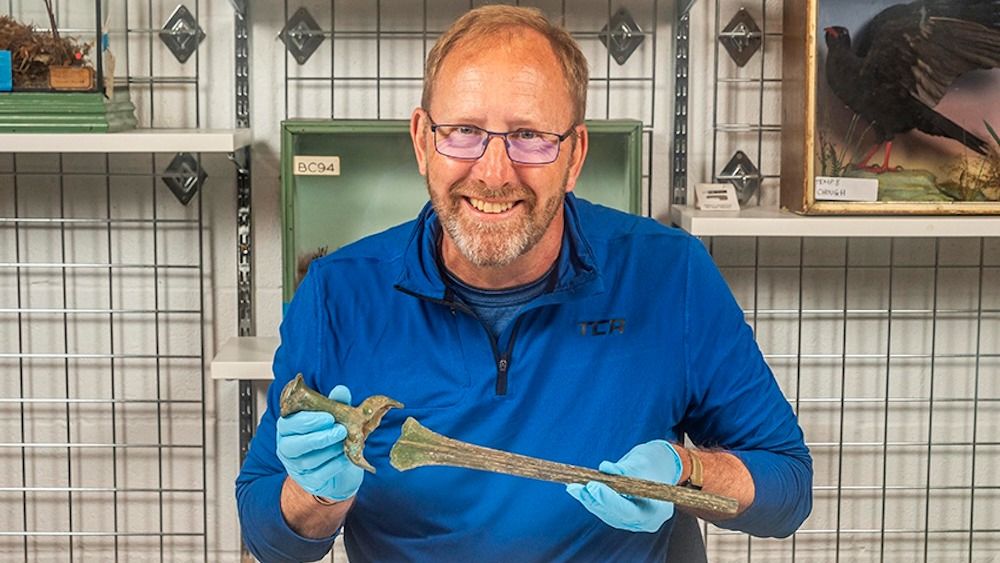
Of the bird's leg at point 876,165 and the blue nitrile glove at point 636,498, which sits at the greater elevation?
the bird's leg at point 876,165

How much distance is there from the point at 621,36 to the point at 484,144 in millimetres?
1223

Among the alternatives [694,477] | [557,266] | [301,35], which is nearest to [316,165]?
[301,35]

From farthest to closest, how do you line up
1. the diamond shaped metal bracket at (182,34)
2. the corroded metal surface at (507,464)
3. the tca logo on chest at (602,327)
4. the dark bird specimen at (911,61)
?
the diamond shaped metal bracket at (182,34)
the dark bird specimen at (911,61)
the tca logo on chest at (602,327)
the corroded metal surface at (507,464)

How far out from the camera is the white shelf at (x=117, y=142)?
2.32 metres

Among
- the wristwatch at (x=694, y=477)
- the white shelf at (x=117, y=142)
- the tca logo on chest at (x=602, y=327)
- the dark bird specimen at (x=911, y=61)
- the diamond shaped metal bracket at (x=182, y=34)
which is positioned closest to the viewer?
the wristwatch at (x=694, y=477)

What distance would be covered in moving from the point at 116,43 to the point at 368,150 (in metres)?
0.53

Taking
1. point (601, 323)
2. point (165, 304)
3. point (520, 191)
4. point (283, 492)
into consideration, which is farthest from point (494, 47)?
point (165, 304)

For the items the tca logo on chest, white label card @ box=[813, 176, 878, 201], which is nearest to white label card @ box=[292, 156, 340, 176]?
white label card @ box=[813, 176, 878, 201]

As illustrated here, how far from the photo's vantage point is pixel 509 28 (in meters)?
1.60

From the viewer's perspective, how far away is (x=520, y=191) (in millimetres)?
1589

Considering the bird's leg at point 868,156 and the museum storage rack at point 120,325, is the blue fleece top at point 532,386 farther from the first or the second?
the museum storage rack at point 120,325

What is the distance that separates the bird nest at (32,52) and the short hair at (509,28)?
1.02 meters

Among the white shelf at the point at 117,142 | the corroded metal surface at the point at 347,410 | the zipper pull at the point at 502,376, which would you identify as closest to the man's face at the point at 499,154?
the zipper pull at the point at 502,376

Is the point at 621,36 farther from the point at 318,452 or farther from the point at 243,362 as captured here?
the point at 318,452
